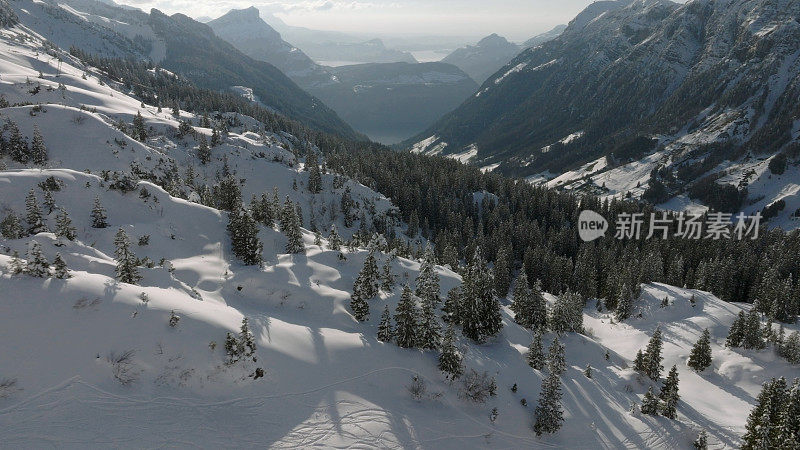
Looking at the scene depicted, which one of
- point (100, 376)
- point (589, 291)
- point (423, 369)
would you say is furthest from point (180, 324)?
point (589, 291)

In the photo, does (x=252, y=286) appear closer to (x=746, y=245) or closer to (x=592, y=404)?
(x=592, y=404)

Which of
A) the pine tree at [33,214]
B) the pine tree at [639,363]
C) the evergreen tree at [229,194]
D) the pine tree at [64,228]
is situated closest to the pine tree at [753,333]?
the pine tree at [639,363]

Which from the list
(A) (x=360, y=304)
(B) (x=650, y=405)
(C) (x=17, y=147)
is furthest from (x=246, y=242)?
(C) (x=17, y=147)

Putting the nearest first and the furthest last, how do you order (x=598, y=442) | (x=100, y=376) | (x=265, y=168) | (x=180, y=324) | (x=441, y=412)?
(x=100, y=376) → (x=180, y=324) → (x=441, y=412) → (x=598, y=442) → (x=265, y=168)

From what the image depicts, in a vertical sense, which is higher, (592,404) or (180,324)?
(180,324)

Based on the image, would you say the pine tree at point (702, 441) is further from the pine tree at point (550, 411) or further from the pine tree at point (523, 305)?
the pine tree at point (523, 305)

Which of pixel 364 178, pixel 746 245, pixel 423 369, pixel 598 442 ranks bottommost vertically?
pixel 598 442

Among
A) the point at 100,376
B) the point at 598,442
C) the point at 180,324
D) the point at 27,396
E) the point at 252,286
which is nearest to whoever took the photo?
the point at 27,396

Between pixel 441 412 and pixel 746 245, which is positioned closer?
pixel 441 412
